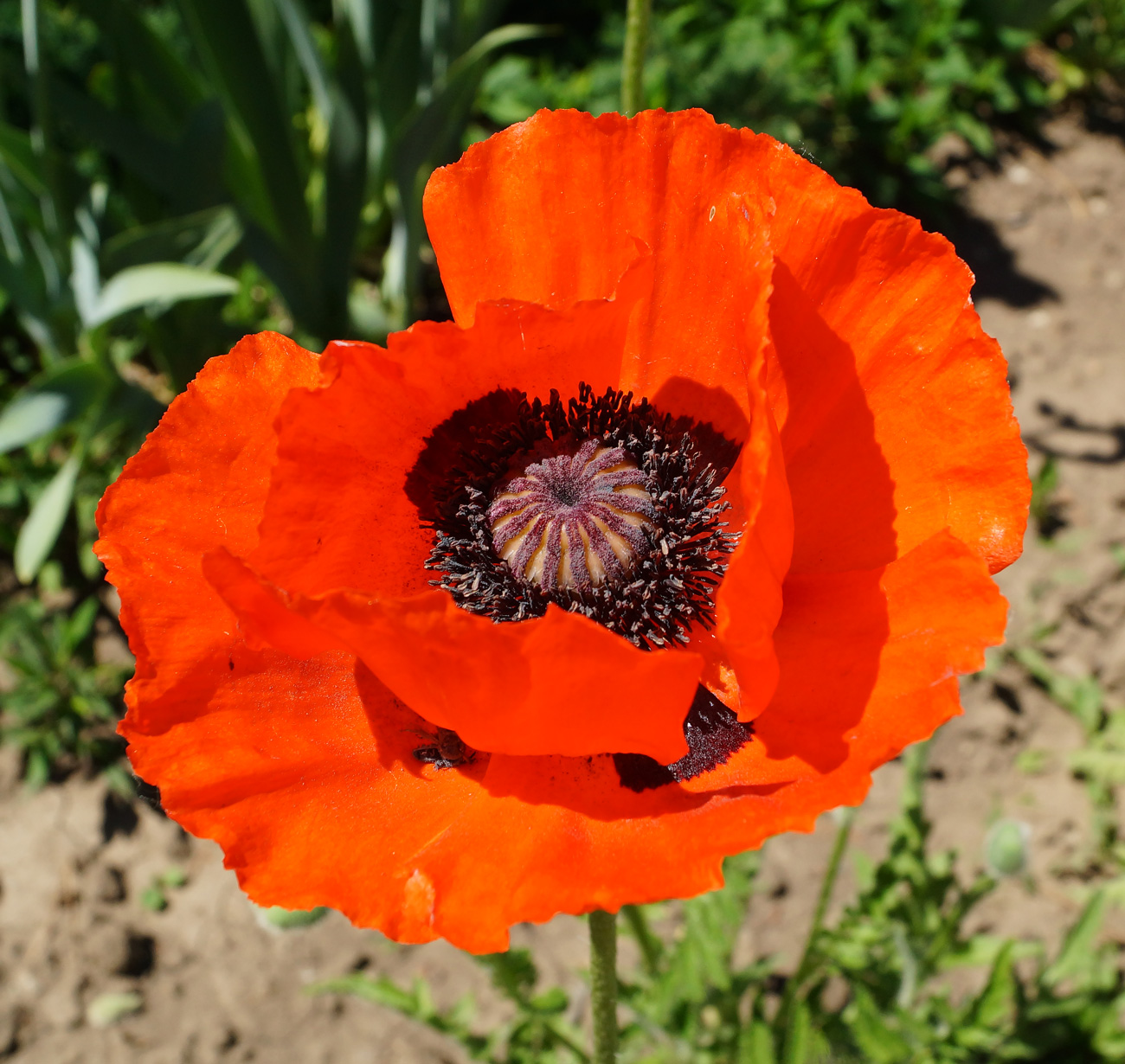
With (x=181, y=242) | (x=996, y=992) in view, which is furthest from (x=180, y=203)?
(x=996, y=992)

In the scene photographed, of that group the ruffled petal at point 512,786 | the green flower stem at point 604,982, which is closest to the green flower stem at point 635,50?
the ruffled petal at point 512,786

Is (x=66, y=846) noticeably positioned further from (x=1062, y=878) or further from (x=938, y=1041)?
(x=1062, y=878)

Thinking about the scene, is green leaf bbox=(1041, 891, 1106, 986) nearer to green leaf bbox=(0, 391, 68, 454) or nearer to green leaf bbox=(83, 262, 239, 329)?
green leaf bbox=(83, 262, 239, 329)

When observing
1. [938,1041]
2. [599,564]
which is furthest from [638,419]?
[938,1041]

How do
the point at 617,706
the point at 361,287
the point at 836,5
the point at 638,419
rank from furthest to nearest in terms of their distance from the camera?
the point at 836,5
the point at 361,287
the point at 638,419
the point at 617,706

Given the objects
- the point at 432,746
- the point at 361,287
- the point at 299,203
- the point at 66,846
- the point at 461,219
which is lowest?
the point at 66,846

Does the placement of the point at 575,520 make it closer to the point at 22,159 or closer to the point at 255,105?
the point at 255,105
